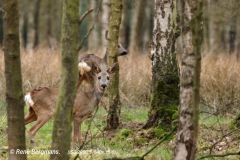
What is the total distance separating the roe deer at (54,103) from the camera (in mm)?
9039

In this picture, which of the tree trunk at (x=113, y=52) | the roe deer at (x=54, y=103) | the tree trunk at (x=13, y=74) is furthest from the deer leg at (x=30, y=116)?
the tree trunk at (x=13, y=74)

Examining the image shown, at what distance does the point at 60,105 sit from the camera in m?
5.05

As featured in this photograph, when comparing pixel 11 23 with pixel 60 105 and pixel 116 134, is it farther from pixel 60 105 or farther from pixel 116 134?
pixel 116 134

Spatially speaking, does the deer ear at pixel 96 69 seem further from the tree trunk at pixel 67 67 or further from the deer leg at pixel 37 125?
the tree trunk at pixel 67 67

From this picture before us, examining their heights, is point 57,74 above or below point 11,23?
below

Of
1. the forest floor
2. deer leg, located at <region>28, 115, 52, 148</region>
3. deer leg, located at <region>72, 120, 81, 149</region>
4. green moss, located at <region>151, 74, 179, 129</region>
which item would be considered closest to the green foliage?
the forest floor

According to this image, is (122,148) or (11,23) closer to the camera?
(11,23)

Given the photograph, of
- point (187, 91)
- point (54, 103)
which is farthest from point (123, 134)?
point (187, 91)

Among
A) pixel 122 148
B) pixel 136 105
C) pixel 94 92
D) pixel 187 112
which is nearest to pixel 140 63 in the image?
pixel 136 105

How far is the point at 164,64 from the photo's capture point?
9.44 metres

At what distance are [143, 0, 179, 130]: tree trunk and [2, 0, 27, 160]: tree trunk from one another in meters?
4.45

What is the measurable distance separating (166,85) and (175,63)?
425 mm

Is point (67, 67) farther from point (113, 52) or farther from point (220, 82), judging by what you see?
point (220, 82)

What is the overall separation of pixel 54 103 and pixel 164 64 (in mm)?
2032
